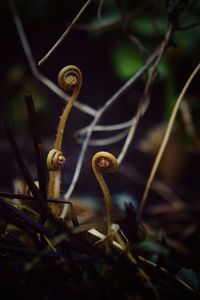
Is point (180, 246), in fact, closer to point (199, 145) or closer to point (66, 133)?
point (199, 145)

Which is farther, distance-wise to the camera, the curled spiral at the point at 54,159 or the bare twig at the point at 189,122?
the bare twig at the point at 189,122

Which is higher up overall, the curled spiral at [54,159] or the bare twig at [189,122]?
the curled spiral at [54,159]

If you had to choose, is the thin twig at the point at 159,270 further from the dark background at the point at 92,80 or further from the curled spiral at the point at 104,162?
the dark background at the point at 92,80

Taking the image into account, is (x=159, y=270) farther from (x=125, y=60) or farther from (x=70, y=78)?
(x=125, y=60)

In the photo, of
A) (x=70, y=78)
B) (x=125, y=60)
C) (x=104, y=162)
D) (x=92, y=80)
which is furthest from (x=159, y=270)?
(x=92, y=80)

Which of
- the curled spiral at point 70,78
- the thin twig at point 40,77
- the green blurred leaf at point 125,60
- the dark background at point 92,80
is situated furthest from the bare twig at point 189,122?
the curled spiral at point 70,78

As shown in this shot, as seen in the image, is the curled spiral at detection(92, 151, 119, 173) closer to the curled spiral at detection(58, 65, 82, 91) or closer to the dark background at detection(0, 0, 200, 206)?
the curled spiral at detection(58, 65, 82, 91)

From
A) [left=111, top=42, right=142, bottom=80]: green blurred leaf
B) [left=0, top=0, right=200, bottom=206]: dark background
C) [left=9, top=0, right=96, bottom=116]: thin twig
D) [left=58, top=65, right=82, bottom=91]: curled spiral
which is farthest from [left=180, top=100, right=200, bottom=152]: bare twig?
[left=58, top=65, right=82, bottom=91]: curled spiral

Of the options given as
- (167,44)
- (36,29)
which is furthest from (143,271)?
(36,29)

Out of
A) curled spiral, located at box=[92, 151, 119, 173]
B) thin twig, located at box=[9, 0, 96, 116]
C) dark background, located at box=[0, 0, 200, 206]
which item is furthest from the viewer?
dark background, located at box=[0, 0, 200, 206]

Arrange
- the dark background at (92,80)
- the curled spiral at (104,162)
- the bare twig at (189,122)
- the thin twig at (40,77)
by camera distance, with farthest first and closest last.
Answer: the dark background at (92,80) → the bare twig at (189,122) → the thin twig at (40,77) → the curled spiral at (104,162)

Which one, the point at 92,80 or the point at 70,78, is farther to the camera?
the point at 92,80
